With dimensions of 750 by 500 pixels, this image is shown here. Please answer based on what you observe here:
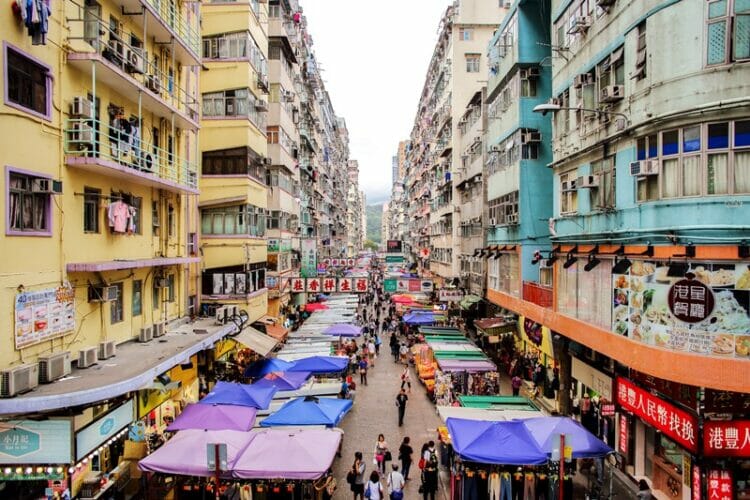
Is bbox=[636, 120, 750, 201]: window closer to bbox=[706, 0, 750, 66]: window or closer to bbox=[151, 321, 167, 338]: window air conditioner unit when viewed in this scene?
bbox=[706, 0, 750, 66]: window

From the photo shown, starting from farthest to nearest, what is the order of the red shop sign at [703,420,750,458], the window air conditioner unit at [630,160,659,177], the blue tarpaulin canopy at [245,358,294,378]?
1. the blue tarpaulin canopy at [245,358,294,378]
2. the window air conditioner unit at [630,160,659,177]
3. the red shop sign at [703,420,750,458]

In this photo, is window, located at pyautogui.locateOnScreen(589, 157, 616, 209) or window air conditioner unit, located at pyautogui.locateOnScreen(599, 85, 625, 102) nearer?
window air conditioner unit, located at pyautogui.locateOnScreen(599, 85, 625, 102)

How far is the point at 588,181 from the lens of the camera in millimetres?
16266

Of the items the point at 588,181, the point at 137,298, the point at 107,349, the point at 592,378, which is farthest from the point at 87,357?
the point at 592,378

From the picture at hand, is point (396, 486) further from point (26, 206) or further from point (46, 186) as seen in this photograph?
→ point (46, 186)

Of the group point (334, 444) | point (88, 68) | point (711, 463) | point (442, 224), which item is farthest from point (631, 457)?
point (442, 224)

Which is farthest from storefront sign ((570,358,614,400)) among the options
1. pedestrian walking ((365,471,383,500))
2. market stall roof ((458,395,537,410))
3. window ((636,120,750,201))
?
pedestrian walking ((365,471,383,500))

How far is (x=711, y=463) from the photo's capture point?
11477 millimetres

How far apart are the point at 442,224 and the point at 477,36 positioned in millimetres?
15031

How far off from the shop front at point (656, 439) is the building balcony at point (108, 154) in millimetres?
13858

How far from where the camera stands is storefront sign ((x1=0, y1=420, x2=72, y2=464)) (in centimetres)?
1099

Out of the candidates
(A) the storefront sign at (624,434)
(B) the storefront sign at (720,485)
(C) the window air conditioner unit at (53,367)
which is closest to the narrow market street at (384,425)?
(A) the storefront sign at (624,434)

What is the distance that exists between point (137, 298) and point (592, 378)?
46.2 ft

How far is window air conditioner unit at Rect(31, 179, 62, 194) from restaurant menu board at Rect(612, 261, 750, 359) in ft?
42.6
